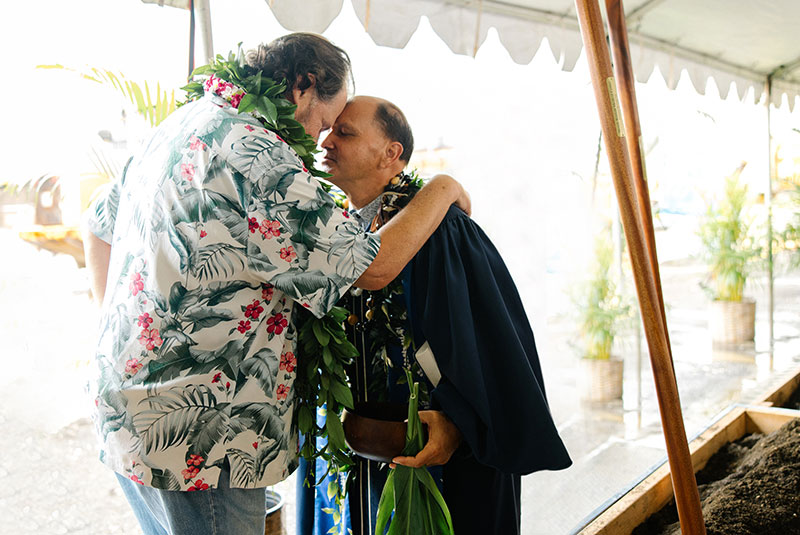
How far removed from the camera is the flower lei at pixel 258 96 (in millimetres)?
1250

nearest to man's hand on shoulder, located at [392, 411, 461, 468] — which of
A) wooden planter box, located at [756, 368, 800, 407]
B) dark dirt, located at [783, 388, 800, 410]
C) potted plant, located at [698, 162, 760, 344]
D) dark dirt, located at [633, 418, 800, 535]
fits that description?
dark dirt, located at [633, 418, 800, 535]

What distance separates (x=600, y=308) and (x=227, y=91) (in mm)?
4077

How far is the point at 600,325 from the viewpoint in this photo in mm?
4824

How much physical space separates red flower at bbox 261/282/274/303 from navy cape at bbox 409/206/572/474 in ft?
1.32

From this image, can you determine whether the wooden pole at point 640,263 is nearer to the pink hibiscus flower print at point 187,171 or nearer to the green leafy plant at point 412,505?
the green leafy plant at point 412,505

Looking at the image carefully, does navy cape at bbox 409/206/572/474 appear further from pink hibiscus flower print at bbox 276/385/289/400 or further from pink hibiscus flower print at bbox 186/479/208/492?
pink hibiscus flower print at bbox 186/479/208/492

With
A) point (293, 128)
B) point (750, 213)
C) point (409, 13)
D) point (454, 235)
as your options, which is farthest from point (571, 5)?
point (750, 213)

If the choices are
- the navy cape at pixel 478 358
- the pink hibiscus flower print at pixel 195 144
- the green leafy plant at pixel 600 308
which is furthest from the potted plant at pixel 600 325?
the pink hibiscus flower print at pixel 195 144

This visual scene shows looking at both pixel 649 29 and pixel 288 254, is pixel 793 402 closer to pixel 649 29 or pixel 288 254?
pixel 649 29

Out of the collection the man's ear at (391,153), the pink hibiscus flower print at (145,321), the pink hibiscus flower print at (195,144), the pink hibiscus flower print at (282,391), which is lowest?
the pink hibiscus flower print at (282,391)

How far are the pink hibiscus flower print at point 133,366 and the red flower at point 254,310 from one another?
21cm

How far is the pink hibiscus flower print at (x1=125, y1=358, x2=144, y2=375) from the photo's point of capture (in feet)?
3.78

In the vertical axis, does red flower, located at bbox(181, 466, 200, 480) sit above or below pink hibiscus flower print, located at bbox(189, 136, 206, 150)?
below

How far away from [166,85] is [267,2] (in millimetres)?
550
